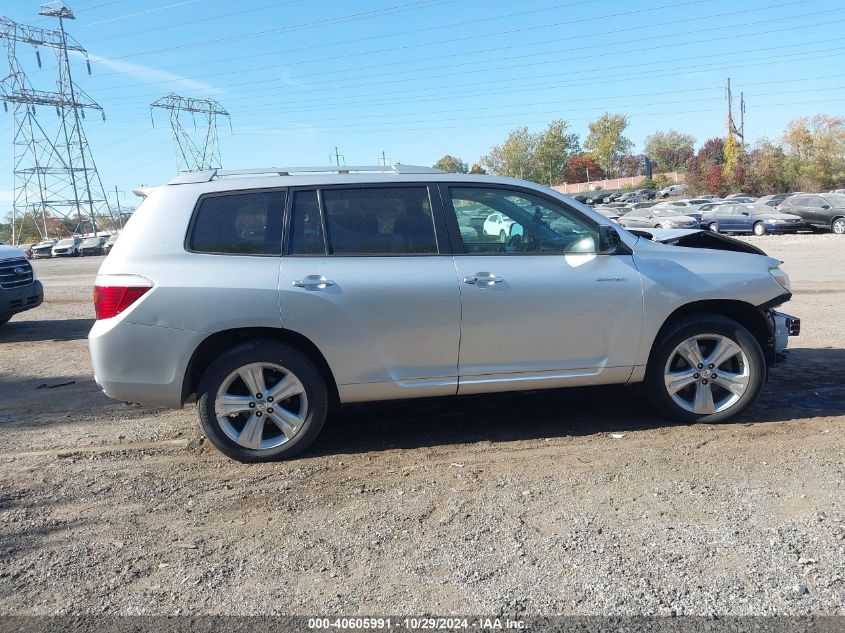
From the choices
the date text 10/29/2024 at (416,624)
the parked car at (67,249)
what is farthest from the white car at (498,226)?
the parked car at (67,249)

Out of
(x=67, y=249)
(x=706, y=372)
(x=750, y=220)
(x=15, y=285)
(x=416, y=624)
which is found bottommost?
(x=416, y=624)

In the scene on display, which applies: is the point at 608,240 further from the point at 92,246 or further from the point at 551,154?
the point at 551,154

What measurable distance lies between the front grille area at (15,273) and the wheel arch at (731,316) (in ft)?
30.7

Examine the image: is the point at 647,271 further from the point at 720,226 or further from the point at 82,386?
the point at 720,226

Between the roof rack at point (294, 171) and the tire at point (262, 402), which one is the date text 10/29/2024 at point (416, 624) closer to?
the tire at point (262, 402)

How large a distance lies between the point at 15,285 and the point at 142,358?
23.9 feet

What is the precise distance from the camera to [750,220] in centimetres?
2872

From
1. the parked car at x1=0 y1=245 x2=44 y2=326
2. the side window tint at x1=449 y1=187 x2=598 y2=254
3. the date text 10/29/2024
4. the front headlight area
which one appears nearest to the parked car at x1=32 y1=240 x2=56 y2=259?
the parked car at x1=0 y1=245 x2=44 y2=326

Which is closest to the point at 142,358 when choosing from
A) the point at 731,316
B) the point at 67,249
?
the point at 731,316

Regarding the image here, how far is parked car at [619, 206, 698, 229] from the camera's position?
96.5 feet

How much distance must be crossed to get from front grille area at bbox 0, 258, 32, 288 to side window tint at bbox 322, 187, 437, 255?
7.68 meters

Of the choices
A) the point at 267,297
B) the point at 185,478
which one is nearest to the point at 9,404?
the point at 185,478

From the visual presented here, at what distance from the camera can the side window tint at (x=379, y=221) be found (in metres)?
4.56

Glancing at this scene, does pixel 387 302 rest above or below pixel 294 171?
below
